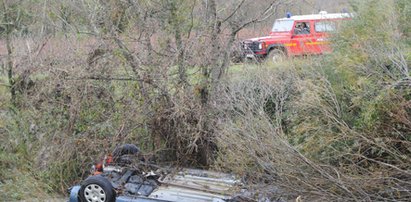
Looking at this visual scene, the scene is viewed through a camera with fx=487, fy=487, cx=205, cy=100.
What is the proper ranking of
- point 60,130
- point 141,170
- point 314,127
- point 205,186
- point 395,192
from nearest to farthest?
point 395,192 < point 314,127 < point 205,186 < point 141,170 < point 60,130

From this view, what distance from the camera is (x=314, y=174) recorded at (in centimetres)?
515

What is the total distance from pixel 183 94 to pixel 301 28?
30.8 ft

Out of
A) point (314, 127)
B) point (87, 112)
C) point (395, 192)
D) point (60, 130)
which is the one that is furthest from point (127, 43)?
point (395, 192)

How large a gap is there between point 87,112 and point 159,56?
1542 millimetres

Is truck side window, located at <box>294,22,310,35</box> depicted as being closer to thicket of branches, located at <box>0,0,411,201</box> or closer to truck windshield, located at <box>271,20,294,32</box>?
truck windshield, located at <box>271,20,294,32</box>

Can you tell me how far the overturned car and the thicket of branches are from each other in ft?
0.88

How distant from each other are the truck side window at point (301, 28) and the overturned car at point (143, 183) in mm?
9197

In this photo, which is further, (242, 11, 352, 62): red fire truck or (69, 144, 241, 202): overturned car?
(242, 11, 352, 62): red fire truck

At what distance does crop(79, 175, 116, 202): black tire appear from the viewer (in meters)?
5.91

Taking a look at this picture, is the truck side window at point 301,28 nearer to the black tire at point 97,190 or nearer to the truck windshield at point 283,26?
the truck windshield at point 283,26

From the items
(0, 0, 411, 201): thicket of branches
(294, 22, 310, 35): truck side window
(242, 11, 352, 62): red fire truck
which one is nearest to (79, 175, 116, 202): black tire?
(0, 0, 411, 201): thicket of branches

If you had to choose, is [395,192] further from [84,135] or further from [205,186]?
[84,135]

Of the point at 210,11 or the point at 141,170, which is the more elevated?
the point at 210,11

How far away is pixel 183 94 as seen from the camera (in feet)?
23.4
